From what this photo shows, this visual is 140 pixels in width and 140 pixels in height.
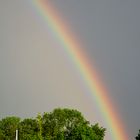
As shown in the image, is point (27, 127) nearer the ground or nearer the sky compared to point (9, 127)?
nearer the ground

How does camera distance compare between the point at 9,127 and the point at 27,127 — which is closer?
the point at 27,127

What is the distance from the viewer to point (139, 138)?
8444 centimetres

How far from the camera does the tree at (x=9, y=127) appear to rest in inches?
3888

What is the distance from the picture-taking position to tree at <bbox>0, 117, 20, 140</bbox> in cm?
9875

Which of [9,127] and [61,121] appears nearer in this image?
[61,121]

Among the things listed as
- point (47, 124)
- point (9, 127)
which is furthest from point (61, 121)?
point (9, 127)

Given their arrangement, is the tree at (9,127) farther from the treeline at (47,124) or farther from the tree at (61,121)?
the tree at (61,121)

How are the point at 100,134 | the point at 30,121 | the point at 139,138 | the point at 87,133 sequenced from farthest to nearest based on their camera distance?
the point at 30,121 < the point at 100,134 < the point at 139,138 < the point at 87,133

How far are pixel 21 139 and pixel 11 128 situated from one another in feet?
22.1

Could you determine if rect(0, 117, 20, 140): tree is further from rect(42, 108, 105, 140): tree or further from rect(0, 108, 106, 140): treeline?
rect(42, 108, 105, 140): tree

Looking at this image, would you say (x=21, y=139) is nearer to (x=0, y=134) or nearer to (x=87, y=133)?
(x=0, y=134)

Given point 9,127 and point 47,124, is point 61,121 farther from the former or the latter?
point 9,127

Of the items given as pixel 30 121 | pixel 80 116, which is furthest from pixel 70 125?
pixel 30 121

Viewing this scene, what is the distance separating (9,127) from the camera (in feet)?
327
